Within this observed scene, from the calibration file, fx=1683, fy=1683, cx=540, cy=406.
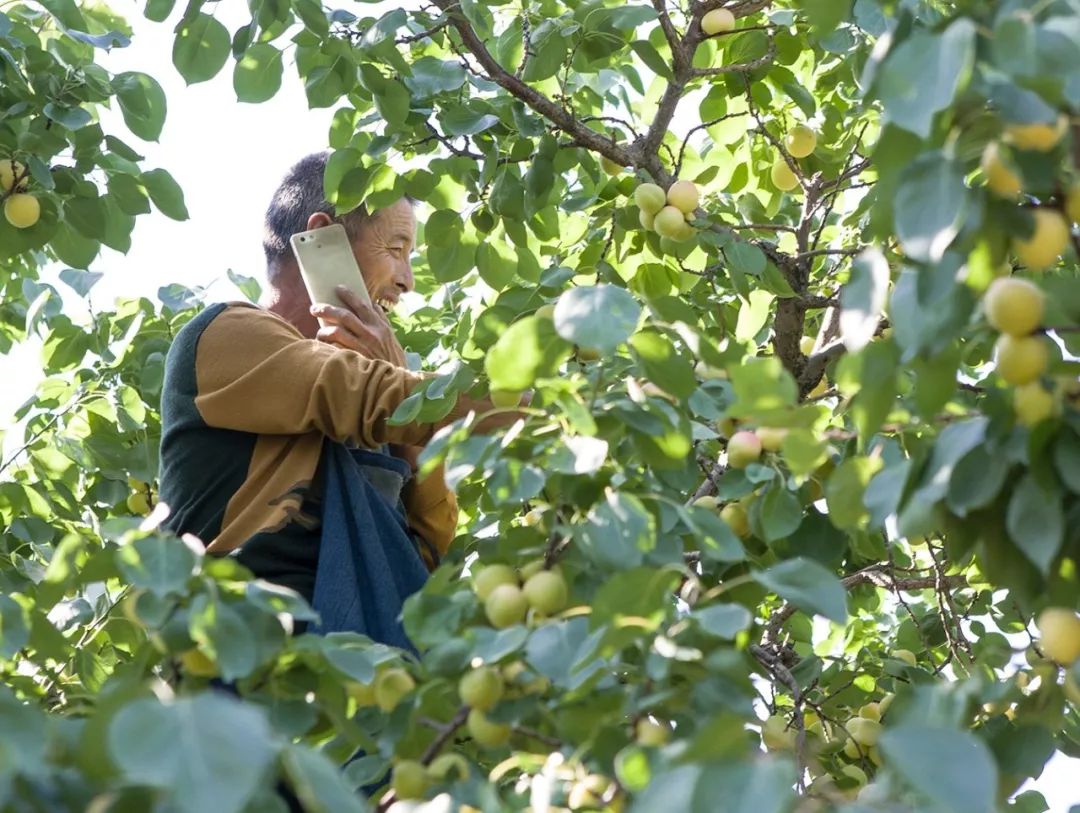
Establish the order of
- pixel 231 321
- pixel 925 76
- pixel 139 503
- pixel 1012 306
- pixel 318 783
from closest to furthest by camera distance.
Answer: pixel 318 783
pixel 925 76
pixel 1012 306
pixel 231 321
pixel 139 503

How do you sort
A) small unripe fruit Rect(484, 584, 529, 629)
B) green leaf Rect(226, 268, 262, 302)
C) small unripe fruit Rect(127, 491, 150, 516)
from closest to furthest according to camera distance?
small unripe fruit Rect(484, 584, 529, 629) < small unripe fruit Rect(127, 491, 150, 516) < green leaf Rect(226, 268, 262, 302)

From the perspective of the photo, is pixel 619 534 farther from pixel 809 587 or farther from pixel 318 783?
pixel 318 783

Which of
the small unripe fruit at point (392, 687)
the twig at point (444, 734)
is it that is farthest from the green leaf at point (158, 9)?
the twig at point (444, 734)

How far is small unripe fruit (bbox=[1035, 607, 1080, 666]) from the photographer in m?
1.49

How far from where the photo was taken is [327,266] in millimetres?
3064

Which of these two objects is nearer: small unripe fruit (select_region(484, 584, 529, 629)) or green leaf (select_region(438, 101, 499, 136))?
small unripe fruit (select_region(484, 584, 529, 629))

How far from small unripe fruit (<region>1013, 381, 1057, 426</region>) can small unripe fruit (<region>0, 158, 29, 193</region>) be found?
2244 millimetres

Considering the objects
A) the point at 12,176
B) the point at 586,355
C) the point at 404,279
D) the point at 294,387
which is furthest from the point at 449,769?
the point at 12,176

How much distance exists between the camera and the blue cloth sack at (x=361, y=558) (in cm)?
247

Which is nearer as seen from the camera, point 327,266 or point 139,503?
point 327,266

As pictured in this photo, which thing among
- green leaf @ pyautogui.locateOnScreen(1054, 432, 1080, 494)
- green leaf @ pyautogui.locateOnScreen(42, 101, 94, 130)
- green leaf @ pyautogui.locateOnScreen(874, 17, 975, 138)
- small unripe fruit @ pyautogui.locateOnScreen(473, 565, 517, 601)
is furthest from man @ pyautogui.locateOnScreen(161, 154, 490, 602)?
green leaf @ pyautogui.locateOnScreen(874, 17, 975, 138)

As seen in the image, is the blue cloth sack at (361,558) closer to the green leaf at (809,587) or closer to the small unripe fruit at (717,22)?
the green leaf at (809,587)

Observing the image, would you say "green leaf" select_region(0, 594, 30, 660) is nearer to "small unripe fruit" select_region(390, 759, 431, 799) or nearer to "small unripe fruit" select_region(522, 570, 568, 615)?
"small unripe fruit" select_region(390, 759, 431, 799)

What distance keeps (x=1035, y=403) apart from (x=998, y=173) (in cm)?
20
